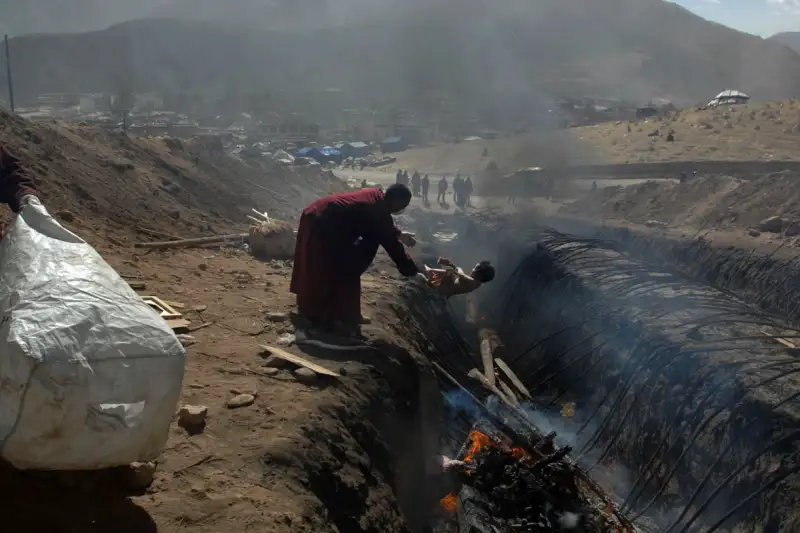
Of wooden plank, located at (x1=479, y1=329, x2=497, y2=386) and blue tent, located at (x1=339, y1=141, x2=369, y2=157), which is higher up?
blue tent, located at (x1=339, y1=141, x2=369, y2=157)

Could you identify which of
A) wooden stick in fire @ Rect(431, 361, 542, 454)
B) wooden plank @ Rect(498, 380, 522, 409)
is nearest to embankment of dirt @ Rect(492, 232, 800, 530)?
wooden plank @ Rect(498, 380, 522, 409)

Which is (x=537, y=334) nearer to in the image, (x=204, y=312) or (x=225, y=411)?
(x=204, y=312)

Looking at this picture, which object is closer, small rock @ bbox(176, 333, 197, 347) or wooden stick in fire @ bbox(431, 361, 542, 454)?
small rock @ bbox(176, 333, 197, 347)

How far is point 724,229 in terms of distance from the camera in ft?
50.5

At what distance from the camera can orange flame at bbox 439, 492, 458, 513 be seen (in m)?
5.89

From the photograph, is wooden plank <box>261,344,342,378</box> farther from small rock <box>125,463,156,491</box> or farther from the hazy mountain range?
the hazy mountain range

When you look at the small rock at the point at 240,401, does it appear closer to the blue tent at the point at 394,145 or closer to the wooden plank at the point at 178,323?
the wooden plank at the point at 178,323

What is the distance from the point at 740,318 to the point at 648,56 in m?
88.4

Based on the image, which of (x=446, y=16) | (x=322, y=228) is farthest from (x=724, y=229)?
(x=446, y=16)

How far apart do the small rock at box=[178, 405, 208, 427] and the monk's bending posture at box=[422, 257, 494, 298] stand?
8.90 feet

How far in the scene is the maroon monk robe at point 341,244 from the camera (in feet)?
19.2

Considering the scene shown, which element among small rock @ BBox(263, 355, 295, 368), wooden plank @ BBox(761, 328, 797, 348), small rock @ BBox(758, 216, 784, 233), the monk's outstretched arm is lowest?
wooden plank @ BBox(761, 328, 797, 348)

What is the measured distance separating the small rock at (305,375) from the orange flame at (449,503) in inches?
69.6

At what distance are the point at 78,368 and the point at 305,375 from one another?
2.66 metres
